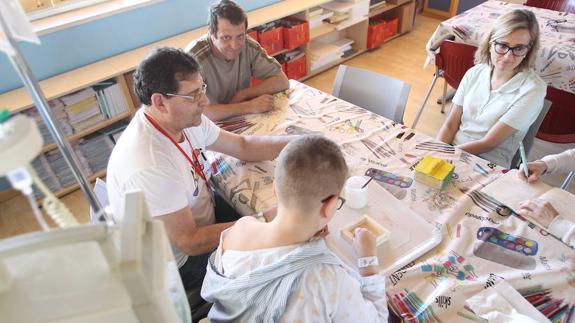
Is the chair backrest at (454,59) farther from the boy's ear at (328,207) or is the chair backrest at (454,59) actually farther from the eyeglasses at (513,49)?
the boy's ear at (328,207)

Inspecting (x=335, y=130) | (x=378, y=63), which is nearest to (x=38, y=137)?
(x=335, y=130)

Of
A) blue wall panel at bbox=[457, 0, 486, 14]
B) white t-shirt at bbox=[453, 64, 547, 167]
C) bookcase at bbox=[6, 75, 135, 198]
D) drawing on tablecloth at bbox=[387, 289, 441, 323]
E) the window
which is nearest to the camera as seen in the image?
drawing on tablecloth at bbox=[387, 289, 441, 323]

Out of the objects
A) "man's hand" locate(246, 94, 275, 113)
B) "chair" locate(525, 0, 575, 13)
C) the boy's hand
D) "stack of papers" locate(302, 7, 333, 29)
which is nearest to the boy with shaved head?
the boy's hand

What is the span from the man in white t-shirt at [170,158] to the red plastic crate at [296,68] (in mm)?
2257

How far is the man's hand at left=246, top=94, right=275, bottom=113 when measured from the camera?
199 cm

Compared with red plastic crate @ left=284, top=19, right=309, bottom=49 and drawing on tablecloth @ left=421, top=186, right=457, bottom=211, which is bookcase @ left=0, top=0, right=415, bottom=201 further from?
drawing on tablecloth @ left=421, top=186, right=457, bottom=211

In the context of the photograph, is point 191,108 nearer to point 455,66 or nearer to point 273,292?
point 273,292

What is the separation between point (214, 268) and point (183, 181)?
417 mm

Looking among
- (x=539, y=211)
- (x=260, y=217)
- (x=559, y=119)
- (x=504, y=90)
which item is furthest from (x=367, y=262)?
(x=559, y=119)

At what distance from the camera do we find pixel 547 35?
2615 millimetres

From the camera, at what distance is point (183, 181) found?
139 centimetres

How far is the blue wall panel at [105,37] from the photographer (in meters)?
2.53

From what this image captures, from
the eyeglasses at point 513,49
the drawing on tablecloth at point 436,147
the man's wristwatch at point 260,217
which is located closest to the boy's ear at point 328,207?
the man's wristwatch at point 260,217

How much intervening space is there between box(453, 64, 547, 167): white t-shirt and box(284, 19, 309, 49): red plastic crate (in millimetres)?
1814
